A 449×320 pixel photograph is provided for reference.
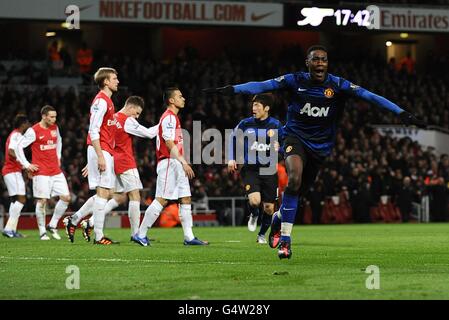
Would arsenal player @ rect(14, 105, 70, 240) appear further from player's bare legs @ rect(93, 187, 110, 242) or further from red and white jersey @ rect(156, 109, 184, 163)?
red and white jersey @ rect(156, 109, 184, 163)

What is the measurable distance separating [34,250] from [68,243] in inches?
69.1

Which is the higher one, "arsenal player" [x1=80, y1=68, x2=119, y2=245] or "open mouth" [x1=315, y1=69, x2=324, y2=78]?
"open mouth" [x1=315, y1=69, x2=324, y2=78]

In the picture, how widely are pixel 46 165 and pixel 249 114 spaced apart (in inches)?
650

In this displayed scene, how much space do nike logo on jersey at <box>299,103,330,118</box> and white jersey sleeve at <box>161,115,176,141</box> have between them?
3.57m

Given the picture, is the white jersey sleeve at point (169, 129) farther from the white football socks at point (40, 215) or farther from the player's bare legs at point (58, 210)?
the white football socks at point (40, 215)

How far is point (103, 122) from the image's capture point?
15.2 metres

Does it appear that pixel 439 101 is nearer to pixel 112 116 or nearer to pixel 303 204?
pixel 303 204

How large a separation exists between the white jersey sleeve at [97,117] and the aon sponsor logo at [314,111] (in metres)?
3.83

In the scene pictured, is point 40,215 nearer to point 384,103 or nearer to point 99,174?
point 99,174

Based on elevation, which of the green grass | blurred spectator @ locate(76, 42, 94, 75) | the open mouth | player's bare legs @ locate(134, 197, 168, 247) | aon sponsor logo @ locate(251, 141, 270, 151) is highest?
blurred spectator @ locate(76, 42, 94, 75)

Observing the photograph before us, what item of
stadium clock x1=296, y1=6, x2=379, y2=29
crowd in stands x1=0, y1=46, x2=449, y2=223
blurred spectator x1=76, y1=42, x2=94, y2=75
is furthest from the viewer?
stadium clock x1=296, y1=6, x2=379, y2=29

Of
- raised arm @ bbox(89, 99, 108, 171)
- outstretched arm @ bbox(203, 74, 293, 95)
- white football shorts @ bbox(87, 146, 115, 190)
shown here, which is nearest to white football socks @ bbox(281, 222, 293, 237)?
outstretched arm @ bbox(203, 74, 293, 95)

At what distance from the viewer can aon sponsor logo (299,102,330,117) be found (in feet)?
39.1

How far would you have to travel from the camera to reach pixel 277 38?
151 ft
